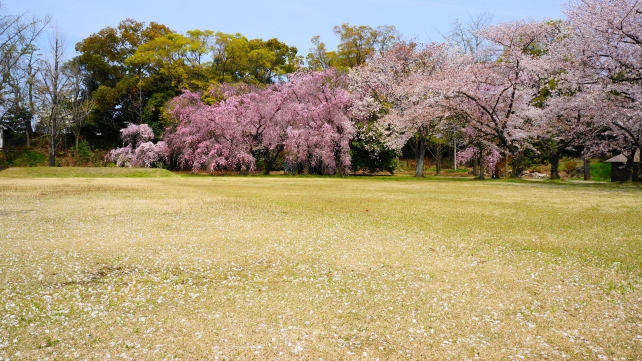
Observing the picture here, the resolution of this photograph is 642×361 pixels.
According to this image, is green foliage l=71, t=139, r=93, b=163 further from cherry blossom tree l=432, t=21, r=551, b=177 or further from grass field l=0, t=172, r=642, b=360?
grass field l=0, t=172, r=642, b=360

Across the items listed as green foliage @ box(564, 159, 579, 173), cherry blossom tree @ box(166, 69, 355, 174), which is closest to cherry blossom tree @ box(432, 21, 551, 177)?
cherry blossom tree @ box(166, 69, 355, 174)

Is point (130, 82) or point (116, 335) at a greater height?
point (130, 82)

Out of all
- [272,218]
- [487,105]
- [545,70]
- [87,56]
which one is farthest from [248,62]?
[272,218]

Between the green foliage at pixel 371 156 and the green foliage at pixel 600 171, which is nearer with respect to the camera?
the green foliage at pixel 371 156

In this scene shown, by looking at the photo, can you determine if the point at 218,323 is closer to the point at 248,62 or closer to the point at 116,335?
the point at 116,335

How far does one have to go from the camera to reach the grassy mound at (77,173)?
32281 millimetres

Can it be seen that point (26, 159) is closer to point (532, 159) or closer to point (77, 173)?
point (77, 173)

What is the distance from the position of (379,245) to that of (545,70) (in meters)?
26.8

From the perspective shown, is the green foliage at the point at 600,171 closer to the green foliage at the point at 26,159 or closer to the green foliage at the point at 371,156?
the green foliage at the point at 371,156

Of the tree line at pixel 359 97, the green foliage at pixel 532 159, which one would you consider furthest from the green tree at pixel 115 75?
the green foliage at pixel 532 159

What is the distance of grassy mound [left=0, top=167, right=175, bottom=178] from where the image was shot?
32281 millimetres

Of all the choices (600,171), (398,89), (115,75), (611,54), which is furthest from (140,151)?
(600,171)

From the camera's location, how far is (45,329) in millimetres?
3715

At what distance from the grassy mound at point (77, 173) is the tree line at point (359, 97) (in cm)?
589
